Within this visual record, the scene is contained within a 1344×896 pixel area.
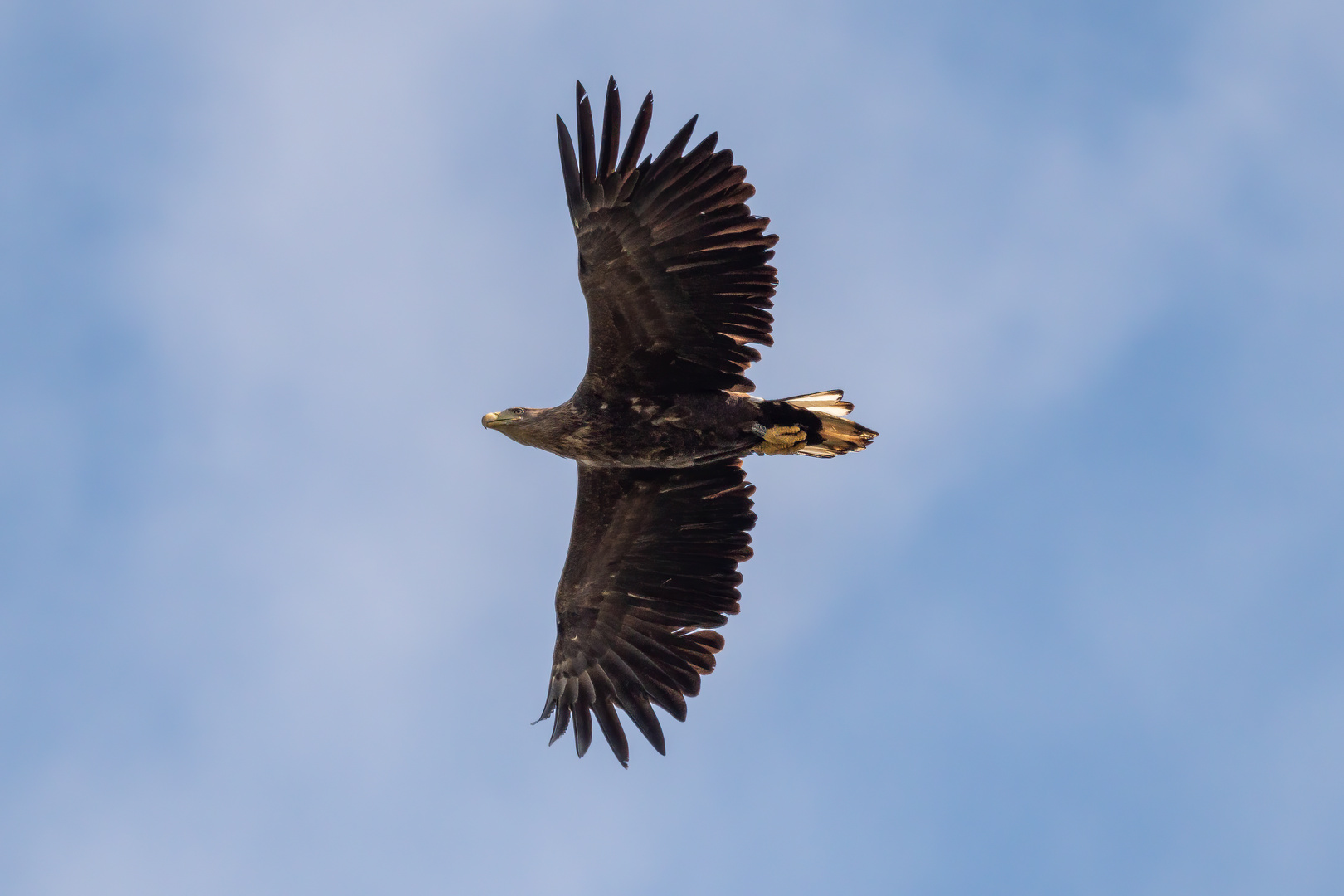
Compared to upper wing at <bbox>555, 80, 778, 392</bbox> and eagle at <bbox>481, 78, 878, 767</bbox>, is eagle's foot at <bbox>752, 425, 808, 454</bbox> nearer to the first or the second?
eagle at <bbox>481, 78, 878, 767</bbox>

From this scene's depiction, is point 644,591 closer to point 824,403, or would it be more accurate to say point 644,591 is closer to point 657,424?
point 657,424

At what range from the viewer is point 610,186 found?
10938 mm

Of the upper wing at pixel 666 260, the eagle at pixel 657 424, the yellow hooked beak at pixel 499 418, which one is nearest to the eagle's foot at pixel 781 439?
the eagle at pixel 657 424

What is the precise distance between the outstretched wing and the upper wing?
118 cm

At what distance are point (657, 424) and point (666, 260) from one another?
1.45m

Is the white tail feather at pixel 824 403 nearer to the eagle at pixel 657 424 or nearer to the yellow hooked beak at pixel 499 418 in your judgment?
the eagle at pixel 657 424

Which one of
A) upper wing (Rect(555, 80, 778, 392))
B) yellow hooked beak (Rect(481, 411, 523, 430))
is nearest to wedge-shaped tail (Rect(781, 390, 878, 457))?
upper wing (Rect(555, 80, 778, 392))

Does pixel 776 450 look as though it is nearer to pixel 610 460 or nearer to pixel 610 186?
pixel 610 460

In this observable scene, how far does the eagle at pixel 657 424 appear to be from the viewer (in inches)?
433

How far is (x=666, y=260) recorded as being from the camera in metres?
11.2

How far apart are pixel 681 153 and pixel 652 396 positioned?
212cm

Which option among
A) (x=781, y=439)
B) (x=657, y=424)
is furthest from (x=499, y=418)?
(x=781, y=439)

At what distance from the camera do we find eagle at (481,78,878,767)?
11000 millimetres

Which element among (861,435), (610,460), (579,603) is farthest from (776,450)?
(579,603)
